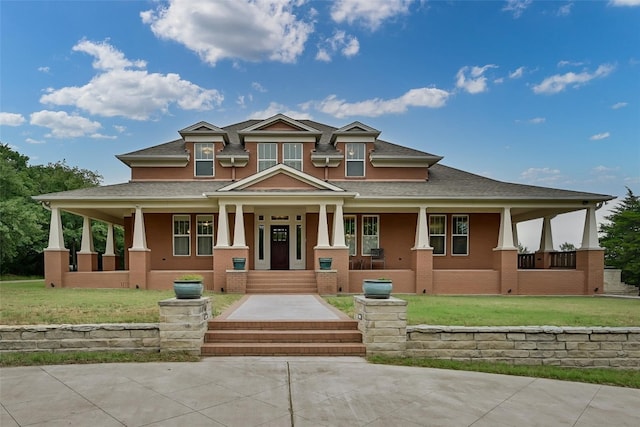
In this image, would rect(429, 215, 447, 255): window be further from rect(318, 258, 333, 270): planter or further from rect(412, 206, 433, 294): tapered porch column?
rect(318, 258, 333, 270): planter

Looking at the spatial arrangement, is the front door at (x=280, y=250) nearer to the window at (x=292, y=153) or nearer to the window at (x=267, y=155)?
the window at (x=267, y=155)

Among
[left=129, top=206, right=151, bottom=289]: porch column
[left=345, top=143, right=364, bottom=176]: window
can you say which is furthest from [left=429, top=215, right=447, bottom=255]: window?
[left=129, top=206, right=151, bottom=289]: porch column

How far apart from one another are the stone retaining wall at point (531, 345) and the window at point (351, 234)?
10575 millimetres

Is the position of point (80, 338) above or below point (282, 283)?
above

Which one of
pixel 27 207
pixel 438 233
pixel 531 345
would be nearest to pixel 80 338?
pixel 531 345

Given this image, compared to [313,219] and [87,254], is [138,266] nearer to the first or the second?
[87,254]

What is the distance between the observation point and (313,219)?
16.6m

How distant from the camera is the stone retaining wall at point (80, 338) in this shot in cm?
598

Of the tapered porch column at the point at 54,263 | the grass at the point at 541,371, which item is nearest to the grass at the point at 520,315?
the grass at the point at 541,371

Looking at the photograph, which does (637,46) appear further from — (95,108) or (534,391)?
(95,108)

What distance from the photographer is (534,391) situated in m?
4.76

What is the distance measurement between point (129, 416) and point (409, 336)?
433 centimetres

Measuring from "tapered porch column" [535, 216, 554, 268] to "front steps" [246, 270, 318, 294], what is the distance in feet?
36.9

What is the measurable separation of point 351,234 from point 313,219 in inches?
76.4
